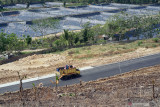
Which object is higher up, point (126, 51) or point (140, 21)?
point (140, 21)

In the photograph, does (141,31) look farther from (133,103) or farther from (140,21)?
(133,103)

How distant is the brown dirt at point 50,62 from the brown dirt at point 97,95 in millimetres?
6019

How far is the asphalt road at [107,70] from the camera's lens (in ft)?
72.4

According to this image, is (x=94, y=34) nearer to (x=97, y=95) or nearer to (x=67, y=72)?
(x=67, y=72)

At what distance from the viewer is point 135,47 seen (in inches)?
1297

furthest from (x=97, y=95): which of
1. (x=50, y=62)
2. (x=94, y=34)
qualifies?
(x=94, y=34)

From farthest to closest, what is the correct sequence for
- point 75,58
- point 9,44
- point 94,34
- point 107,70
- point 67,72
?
1. point 94,34
2. point 9,44
3. point 75,58
4. point 107,70
5. point 67,72

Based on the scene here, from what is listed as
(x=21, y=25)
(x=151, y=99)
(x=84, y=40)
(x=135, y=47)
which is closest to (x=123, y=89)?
(x=151, y=99)

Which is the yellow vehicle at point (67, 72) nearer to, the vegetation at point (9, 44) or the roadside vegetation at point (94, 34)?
the vegetation at point (9, 44)

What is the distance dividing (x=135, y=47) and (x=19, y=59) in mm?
15911

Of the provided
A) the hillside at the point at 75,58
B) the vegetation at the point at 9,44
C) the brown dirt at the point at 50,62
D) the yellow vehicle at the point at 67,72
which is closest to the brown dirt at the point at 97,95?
the yellow vehicle at the point at 67,72

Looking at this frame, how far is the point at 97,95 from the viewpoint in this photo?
55.8 ft

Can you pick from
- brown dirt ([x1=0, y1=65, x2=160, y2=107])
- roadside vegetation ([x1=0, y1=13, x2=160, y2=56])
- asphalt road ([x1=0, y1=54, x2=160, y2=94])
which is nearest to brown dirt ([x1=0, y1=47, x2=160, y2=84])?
asphalt road ([x1=0, y1=54, x2=160, y2=94])

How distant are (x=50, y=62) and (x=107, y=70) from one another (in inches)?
292
